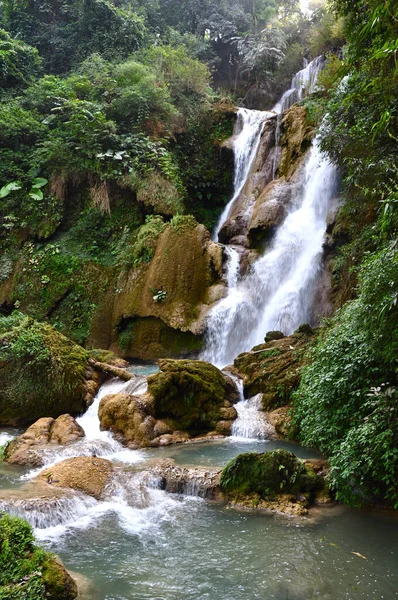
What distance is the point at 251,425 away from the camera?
854cm

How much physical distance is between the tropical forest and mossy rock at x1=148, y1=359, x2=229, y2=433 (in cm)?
4

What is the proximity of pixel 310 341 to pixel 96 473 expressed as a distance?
17.0ft

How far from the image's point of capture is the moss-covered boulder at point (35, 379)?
9.47 metres

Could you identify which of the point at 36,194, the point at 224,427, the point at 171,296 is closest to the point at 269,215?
the point at 171,296

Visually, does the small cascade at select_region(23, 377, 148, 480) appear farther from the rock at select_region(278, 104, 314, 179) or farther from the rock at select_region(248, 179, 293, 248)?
the rock at select_region(278, 104, 314, 179)

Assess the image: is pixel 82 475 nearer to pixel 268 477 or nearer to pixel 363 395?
pixel 268 477

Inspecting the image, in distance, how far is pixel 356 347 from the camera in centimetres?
578

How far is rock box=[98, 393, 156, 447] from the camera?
812 centimetres

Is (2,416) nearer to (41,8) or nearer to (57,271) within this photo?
(57,271)

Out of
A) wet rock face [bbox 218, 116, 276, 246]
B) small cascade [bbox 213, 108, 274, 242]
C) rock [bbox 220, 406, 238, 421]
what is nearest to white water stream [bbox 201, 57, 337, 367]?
wet rock face [bbox 218, 116, 276, 246]

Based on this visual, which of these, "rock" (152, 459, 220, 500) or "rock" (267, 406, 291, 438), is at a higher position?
"rock" (267, 406, 291, 438)

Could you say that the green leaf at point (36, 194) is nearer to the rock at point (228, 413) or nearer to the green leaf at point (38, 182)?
the green leaf at point (38, 182)

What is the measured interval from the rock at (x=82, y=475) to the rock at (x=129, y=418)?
65.4 inches

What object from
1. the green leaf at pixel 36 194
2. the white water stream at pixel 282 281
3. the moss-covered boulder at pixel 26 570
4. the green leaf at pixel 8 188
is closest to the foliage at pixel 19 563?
the moss-covered boulder at pixel 26 570
